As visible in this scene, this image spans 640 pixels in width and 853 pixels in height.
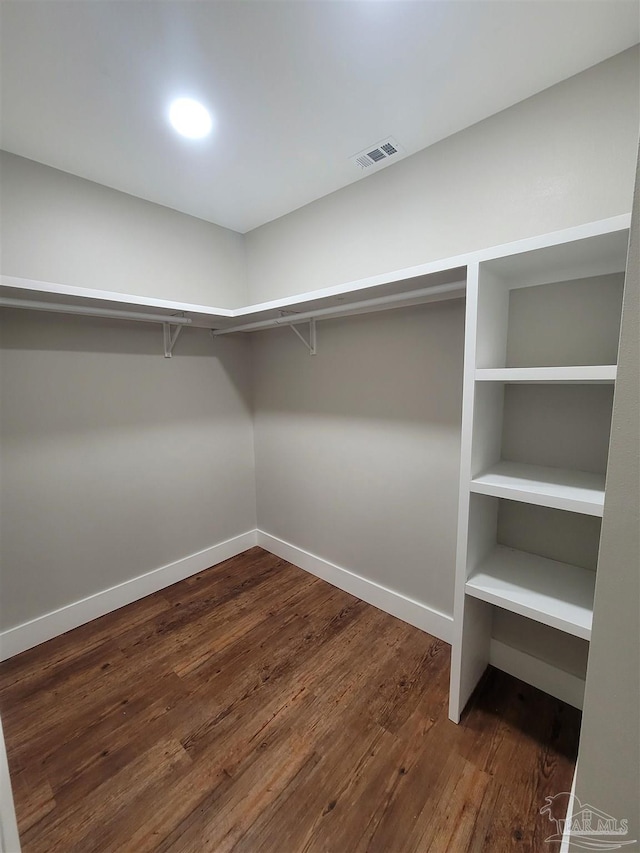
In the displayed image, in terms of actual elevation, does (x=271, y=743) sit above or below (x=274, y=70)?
below

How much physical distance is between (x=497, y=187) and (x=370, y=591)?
2.28 metres

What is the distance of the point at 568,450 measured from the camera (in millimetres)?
1468

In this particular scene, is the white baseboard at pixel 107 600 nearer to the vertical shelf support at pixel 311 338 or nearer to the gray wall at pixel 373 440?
the gray wall at pixel 373 440

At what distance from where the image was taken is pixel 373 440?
2141 mm

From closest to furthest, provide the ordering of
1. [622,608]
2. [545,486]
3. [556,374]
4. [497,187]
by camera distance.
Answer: [622,608], [556,374], [545,486], [497,187]

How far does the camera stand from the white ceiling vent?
1684 mm

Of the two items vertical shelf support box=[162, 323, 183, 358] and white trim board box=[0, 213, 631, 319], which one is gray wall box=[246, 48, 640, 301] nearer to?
white trim board box=[0, 213, 631, 319]

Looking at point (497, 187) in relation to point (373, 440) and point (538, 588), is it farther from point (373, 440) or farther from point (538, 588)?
point (538, 588)

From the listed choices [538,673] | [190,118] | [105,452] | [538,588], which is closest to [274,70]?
[190,118]

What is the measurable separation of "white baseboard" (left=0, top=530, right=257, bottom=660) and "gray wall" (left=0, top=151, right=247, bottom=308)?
73.3 inches

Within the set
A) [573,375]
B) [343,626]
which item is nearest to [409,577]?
[343,626]

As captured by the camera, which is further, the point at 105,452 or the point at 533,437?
the point at 105,452

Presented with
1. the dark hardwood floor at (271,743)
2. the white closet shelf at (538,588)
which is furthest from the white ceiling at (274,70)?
the dark hardwood floor at (271,743)

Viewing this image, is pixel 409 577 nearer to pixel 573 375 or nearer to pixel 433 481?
pixel 433 481
